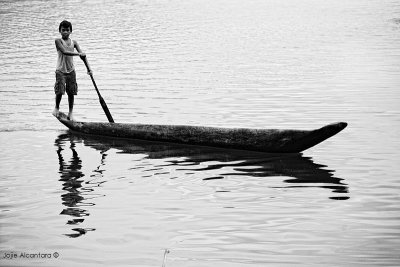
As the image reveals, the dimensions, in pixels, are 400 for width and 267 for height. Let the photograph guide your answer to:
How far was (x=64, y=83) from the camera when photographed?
41.6 feet

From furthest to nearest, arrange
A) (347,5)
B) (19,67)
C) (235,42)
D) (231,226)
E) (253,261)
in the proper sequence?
1. (347,5)
2. (235,42)
3. (19,67)
4. (231,226)
5. (253,261)

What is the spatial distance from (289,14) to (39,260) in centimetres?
4879

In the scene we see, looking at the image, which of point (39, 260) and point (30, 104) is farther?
point (30, 104)

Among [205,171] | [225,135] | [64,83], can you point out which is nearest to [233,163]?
[205,171]

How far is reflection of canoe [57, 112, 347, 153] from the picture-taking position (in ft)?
32.5

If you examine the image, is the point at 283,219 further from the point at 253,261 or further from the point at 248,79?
the point at 248,79

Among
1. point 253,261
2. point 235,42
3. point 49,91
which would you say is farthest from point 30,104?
point 235,42

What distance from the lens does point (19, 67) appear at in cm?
2367

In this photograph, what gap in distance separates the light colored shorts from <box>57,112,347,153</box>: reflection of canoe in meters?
0.60

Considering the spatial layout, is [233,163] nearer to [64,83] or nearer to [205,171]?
[205,171]

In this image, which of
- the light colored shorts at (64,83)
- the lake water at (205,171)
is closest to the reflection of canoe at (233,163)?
the lake water at (205,171)

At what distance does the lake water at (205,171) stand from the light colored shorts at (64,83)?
832 millimetres

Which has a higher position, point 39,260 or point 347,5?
point 347,5

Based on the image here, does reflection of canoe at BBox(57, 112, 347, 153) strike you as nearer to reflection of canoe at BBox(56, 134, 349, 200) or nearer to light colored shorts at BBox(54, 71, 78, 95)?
reflection of canoe at BBox(56, 134, 349, 200)
